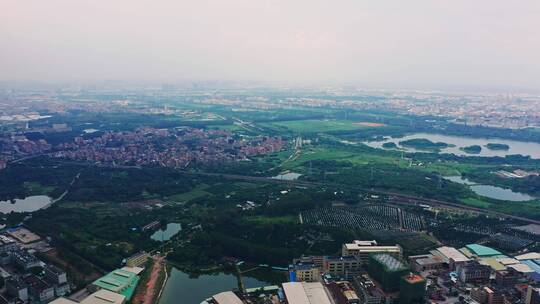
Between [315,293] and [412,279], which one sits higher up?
[412,279]

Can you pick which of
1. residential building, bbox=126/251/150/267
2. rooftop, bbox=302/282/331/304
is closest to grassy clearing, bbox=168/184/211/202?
residential building, bbox=126/251/150/267

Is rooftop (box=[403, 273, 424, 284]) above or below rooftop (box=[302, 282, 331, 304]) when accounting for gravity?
above

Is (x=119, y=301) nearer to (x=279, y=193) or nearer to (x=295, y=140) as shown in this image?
(x=279, y=193)

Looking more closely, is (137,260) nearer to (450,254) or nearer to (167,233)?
(167,233)

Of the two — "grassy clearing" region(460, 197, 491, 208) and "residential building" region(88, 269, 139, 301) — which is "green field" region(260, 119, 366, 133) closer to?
"grassy clearing" region(460, 197, 491, 208)

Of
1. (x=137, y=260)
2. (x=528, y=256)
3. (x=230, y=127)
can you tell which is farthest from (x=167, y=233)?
(x=230, y=127)

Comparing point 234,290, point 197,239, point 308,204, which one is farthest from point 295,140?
point 234,290
